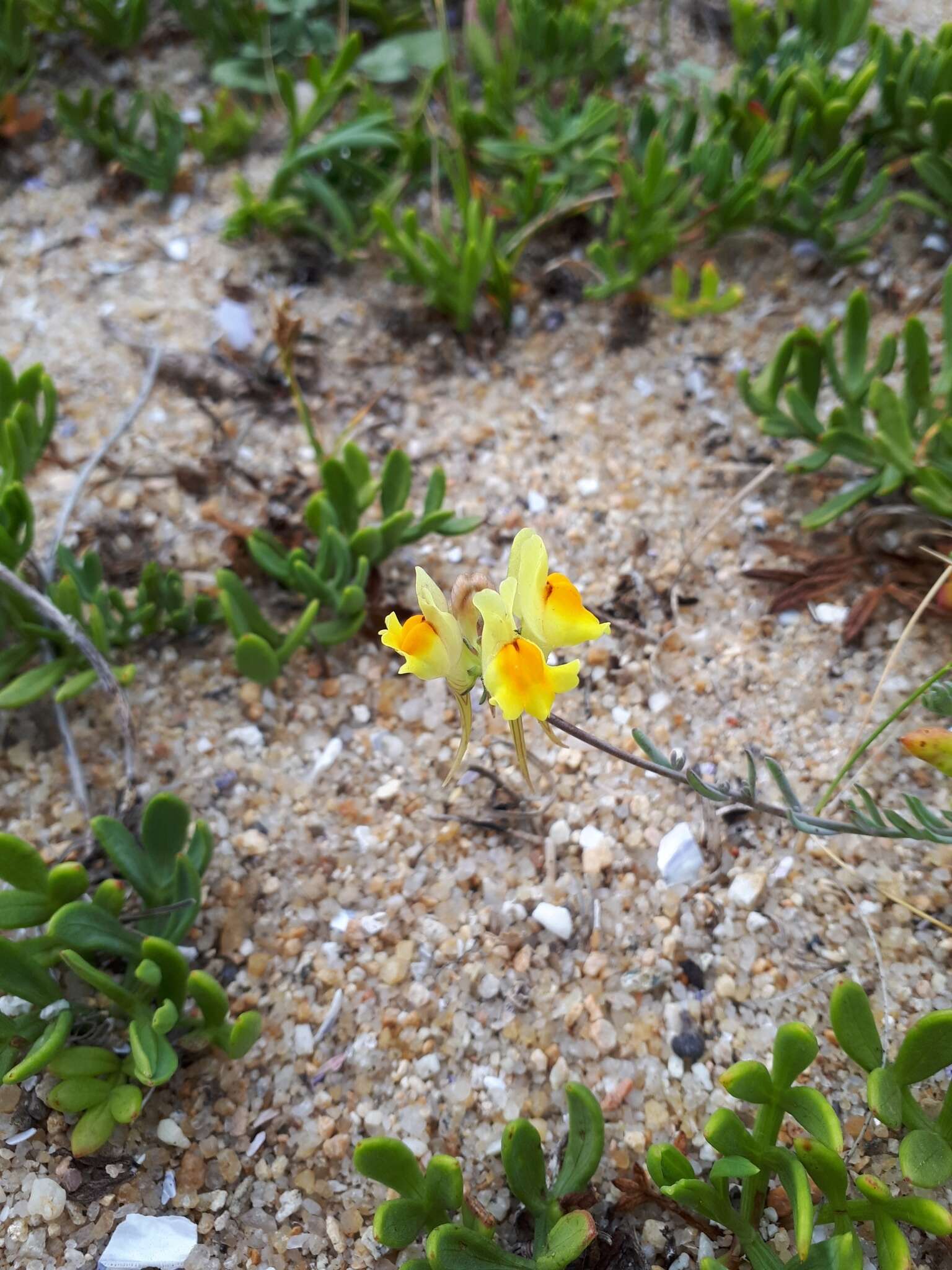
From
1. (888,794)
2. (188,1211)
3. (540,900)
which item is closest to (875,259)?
(888,794)

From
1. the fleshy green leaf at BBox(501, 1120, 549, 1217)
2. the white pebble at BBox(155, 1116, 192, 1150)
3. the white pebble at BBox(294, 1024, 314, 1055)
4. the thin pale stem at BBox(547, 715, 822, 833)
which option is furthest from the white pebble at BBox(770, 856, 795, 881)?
the white pebble at BBox(155, 1116, 192, 1150)

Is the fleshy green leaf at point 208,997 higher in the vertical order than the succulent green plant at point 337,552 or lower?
lower

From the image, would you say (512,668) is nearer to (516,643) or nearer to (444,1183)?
(516,643)

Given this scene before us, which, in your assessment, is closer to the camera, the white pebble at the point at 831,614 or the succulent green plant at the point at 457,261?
the white pebble at the point at 831,614

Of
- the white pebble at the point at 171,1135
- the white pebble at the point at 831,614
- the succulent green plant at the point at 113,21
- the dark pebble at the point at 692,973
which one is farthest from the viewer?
the succulent green plant at the point at 113,21

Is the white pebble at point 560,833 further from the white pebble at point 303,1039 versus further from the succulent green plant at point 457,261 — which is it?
the succulent green plant at point 457,261

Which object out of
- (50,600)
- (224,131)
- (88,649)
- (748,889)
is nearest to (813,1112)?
(748,889)

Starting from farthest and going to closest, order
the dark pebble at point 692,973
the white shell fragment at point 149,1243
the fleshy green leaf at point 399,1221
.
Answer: the dark pebble at point 692,973 < the white shell fragment at point 149,1243 < the fleshy green leaf at point 399,1221

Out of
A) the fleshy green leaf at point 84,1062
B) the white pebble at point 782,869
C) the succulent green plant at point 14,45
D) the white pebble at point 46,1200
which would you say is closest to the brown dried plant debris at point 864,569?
the white pebble at point 782,869
